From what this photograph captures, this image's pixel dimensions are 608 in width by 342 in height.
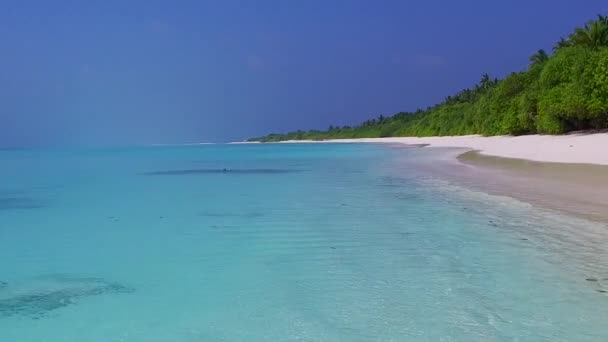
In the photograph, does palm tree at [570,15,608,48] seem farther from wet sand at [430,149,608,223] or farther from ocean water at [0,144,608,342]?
ocean water at [0,144,608,342]

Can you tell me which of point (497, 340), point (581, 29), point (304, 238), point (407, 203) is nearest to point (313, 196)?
point (407, 203)

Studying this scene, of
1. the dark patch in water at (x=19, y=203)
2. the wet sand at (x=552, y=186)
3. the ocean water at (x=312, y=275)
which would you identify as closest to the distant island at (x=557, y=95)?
the wet sand at (x=552, y=186)

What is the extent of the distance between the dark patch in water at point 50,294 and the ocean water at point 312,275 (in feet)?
0.06

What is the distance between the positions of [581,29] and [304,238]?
46687mm

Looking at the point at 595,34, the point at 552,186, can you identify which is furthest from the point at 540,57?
the point at 552,186

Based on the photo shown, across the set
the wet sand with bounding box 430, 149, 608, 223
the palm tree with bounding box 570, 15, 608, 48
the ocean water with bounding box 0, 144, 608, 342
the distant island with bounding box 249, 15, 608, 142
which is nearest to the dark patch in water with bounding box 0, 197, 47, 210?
the ocean water with bounding box 0, 144, 608, 342

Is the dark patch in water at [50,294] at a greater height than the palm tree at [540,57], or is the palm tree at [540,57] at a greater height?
the palm tree at [540,57]

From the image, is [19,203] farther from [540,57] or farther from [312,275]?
[540,57]

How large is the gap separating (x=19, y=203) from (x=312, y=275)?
10.8m

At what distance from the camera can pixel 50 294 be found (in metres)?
4.80

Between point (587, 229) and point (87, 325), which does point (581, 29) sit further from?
point (87, 325)

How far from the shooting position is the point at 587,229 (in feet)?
22.1

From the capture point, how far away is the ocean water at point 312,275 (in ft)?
12.1

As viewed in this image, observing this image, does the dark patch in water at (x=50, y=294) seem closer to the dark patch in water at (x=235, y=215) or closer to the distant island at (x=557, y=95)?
the dark patch in water at (x=235, y=215)
